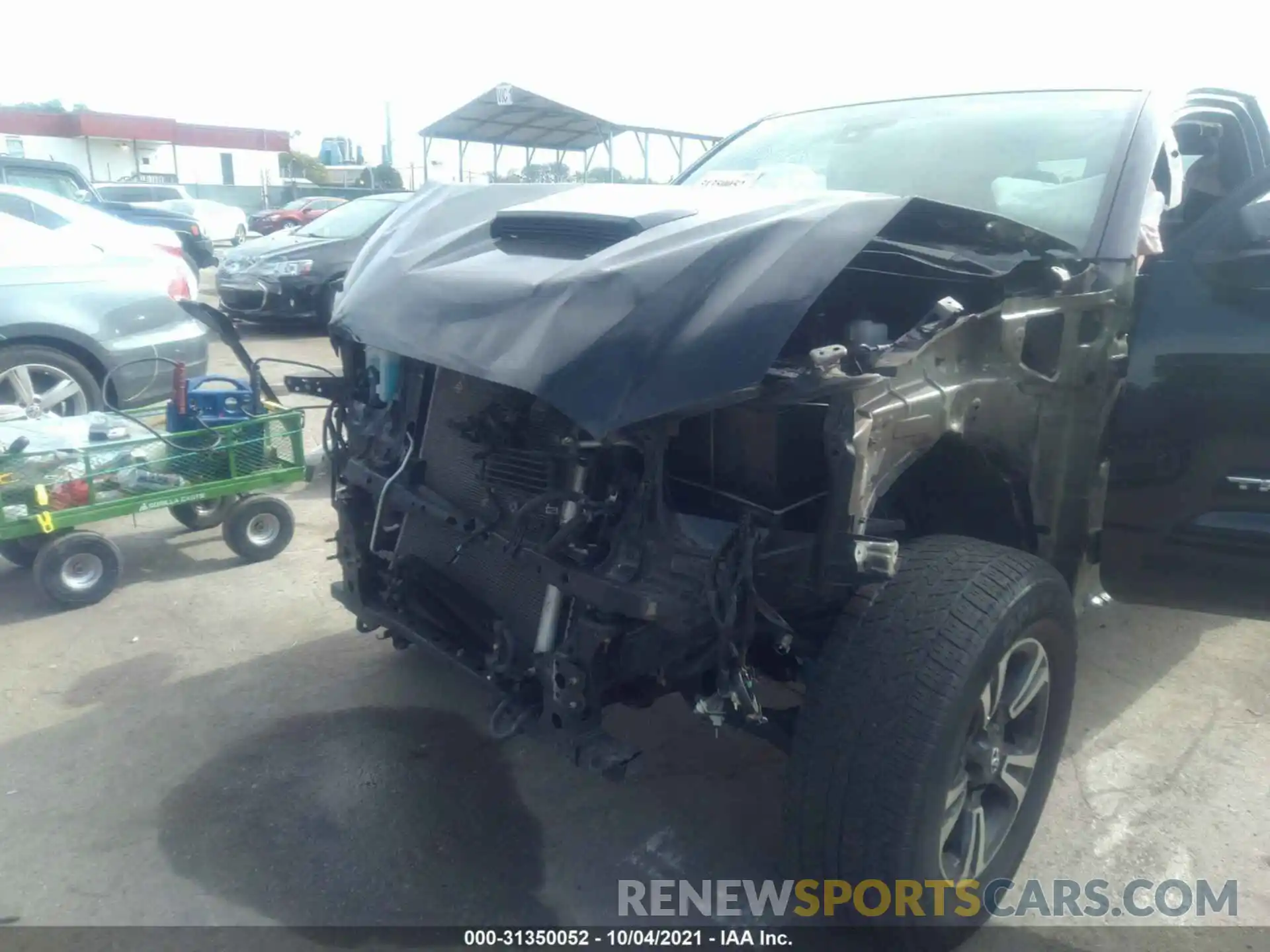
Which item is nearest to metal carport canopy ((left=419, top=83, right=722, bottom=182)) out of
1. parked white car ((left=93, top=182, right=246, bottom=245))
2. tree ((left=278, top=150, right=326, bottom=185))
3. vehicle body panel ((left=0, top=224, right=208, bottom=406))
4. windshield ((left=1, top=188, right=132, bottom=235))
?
parked white car ((left=93, top=182, right=246, bottom=245))

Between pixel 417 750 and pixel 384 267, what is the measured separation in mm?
1532

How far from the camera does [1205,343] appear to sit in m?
2.71

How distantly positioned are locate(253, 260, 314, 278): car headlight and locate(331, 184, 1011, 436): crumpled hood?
886 centimetres

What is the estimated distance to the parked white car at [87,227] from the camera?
5.91 m

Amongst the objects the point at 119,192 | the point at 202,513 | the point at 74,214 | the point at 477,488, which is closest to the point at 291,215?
the point at 119,192

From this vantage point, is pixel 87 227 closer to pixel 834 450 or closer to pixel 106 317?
pixel 106 317

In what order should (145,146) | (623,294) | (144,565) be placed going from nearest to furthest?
(623,294) → (144,565) → (145,146)

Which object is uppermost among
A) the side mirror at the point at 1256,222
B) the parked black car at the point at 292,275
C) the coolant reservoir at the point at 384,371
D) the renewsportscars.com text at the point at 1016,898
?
the side mirror at the point at 1256,222

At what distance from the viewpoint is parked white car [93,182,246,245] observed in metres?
22.9

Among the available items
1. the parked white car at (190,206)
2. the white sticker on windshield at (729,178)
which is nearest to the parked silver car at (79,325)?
the white sticker on windshield at (729,178)

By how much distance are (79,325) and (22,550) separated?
5.15ft

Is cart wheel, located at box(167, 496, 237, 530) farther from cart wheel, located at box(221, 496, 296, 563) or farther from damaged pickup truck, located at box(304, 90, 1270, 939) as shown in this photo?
damaged pickup truck, located at box(304, 90, 1270, 939)

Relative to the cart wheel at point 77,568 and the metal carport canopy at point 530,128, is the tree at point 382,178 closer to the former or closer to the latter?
the metal carport canopy at point 530,128

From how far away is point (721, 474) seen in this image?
91.9 inches
